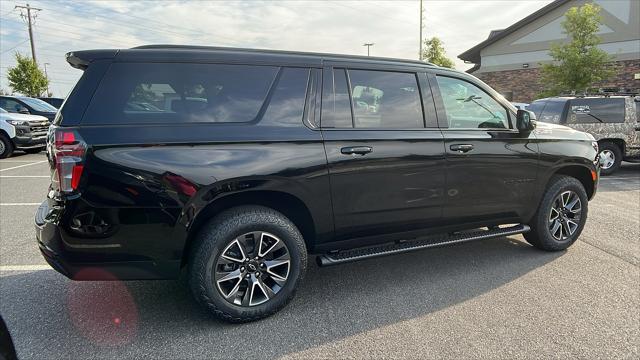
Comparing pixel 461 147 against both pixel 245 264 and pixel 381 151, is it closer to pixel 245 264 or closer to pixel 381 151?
pixel 381 151

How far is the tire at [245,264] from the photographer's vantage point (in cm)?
283

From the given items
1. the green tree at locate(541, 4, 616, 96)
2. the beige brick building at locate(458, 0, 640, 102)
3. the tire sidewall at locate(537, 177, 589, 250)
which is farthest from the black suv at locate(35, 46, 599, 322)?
the beige brick building at locate(458, 0, 640, 102)

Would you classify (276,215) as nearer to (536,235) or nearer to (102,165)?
(102,165)

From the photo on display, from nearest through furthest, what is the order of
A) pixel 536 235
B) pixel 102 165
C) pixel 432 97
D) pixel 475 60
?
pixel 102 165 < pixel 432 97 < pixel 536 235 < pixel 475 60

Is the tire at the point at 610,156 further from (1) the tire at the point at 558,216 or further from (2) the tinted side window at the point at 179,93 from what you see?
(2) the tinted side window at the point at 179,93

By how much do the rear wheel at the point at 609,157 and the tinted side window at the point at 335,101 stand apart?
353 inches

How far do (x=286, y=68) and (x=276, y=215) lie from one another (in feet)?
3.63

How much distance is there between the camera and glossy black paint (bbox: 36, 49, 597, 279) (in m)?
2.60

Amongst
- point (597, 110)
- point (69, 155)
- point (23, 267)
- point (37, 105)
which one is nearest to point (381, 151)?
point (69, 155)

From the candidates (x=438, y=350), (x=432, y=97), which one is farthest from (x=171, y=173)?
(x=432, y=97)

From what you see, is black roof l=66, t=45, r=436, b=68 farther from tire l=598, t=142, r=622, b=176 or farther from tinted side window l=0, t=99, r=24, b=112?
tinted side window l=0, t=99, r=24, b=112

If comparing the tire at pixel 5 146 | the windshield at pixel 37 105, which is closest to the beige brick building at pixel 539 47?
the windshield at pixel 37 105

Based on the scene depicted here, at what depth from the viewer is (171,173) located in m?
2.65

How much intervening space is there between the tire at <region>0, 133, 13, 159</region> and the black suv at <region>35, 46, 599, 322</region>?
11690 mm
